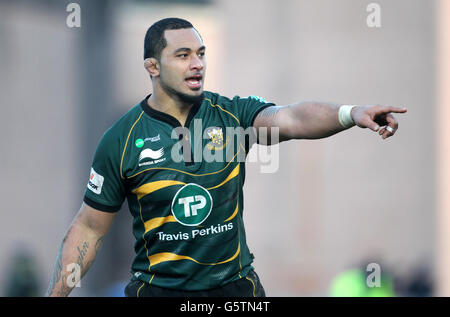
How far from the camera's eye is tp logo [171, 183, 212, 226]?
568cm

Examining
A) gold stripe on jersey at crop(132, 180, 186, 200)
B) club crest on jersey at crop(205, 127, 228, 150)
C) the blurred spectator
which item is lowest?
the blurred spectator

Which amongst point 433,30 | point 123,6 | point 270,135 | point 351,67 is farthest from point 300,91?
point 270,135

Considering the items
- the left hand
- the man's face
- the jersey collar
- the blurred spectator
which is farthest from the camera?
the blurred spectator

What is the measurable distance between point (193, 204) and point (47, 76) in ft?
59.1

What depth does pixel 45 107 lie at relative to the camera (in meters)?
22.6

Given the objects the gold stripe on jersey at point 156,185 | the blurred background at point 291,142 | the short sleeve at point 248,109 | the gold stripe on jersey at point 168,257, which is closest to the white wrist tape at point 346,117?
the short sleeve at point 248,109

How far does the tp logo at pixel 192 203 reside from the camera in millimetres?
5684

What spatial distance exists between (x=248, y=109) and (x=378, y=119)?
1.17m

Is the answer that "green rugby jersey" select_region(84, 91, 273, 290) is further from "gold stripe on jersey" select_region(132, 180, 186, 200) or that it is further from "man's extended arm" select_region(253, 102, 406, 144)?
"man's extended arm" select_region(253, 102, 406, 144)

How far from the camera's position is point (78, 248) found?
602 cm

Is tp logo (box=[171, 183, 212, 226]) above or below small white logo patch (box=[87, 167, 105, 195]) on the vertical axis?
below

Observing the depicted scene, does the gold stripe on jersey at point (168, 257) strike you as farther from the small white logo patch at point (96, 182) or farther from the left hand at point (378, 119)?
the left hand at point (378, 119)

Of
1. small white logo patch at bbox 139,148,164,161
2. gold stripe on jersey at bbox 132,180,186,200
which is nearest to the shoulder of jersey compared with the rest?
small white logo patch at bbox 139,148,164,161
